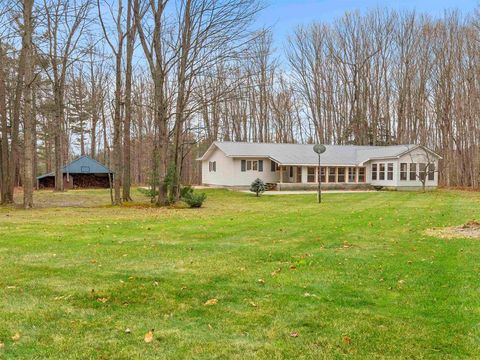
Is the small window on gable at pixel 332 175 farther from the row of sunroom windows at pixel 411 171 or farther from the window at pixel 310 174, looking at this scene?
the row of sunroom windows at pixel 411 171

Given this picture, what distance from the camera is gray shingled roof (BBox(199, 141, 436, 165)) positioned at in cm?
3031

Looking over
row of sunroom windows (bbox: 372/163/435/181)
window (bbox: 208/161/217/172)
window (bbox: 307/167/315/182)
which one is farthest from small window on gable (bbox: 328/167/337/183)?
window (bbox: 208/161/217/172)

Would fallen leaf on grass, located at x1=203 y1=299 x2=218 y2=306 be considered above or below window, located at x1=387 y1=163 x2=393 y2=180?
below

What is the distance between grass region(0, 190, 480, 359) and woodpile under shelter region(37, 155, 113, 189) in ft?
87.7

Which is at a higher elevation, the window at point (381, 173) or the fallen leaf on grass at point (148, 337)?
the window at point (381, 173)

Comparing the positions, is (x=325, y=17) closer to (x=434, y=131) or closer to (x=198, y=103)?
(x=434, y=131)

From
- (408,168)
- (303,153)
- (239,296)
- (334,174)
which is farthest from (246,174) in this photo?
(239,296)

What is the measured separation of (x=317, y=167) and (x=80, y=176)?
18.6m

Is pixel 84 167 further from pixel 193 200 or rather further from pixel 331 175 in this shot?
pixel 193 200

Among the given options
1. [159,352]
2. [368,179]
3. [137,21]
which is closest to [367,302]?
[159,352]

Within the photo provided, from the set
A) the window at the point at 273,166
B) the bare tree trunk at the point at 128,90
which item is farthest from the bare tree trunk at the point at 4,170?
the window at the point at 273,166

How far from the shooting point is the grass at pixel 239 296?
128 inches

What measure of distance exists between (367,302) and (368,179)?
2944 centimetres

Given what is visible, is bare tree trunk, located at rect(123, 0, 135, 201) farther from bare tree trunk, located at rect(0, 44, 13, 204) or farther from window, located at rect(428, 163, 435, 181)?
window, located at rect(428, 163, 435, 181)
